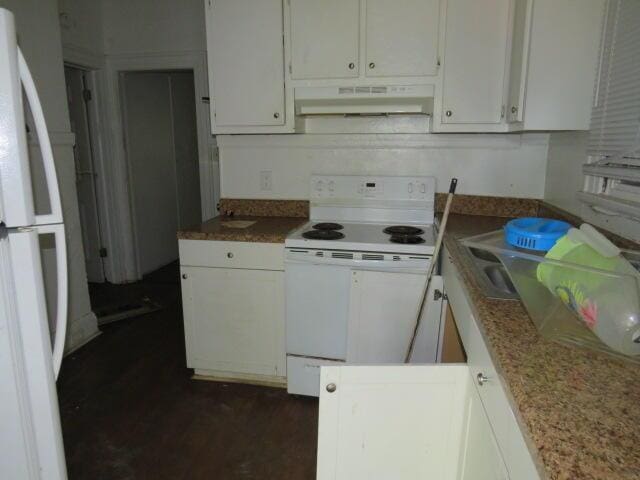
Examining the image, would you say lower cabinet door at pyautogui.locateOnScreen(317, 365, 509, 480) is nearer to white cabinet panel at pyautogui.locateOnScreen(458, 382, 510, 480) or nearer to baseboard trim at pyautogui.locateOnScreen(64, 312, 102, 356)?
white cabinet panel at pyautogui.locateOnScreen(458, 382, 510, 480)

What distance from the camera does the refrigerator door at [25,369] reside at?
39.2 inches

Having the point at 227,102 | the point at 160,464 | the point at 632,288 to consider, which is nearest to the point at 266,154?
the point at 227,102

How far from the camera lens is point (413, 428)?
3.68 ft

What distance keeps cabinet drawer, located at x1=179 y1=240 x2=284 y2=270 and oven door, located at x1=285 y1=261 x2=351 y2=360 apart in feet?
0.33

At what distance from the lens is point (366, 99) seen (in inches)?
87.8

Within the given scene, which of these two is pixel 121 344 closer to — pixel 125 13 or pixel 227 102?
pixel 227 102

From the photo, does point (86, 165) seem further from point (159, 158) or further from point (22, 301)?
point (22, 301)

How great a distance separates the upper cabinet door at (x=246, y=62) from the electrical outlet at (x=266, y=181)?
424 mm

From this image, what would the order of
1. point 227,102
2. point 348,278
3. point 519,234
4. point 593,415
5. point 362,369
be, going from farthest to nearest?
point 227,102, point 348,278, point 519,234, point 362,369, point 593,415

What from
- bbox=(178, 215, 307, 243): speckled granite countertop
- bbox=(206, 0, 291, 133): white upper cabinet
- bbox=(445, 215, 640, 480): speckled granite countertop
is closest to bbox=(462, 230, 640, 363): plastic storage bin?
bbox=(445, 215, 640, 480): speckled granite countertop

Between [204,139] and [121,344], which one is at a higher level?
[204,139]

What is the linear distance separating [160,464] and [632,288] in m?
1.83

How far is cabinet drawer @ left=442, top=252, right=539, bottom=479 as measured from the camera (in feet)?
2.34

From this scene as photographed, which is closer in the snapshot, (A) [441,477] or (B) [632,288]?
(B) [632,288]
